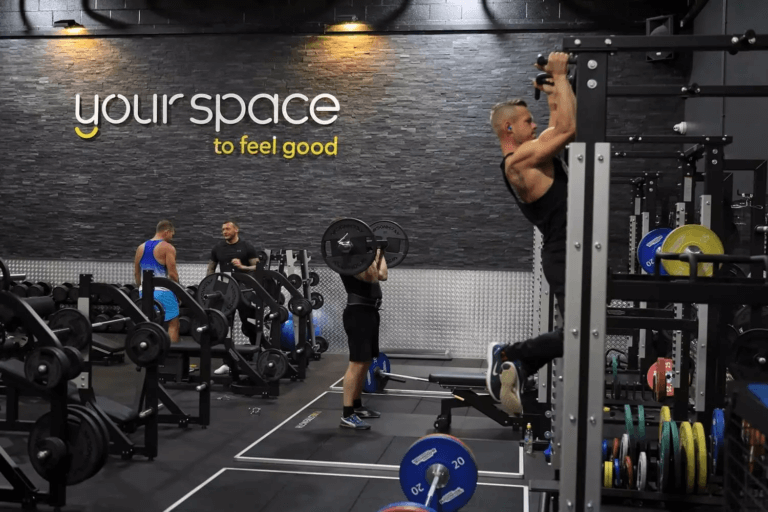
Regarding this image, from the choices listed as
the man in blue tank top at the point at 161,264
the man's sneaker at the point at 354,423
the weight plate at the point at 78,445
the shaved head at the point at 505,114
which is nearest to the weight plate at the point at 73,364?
the weight plate at the point at 78,445

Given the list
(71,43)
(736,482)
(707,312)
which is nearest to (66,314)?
(736,482)

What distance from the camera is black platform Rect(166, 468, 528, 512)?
12.4 ft

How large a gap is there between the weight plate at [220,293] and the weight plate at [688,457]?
3.98 metres

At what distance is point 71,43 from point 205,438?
284 inches

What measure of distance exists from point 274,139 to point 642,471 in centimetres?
713

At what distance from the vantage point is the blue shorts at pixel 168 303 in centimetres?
664

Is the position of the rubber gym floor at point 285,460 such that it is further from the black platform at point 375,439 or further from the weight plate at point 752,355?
the weight plate at point 752,355

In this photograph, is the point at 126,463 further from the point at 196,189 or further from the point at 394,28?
the point at 394,28

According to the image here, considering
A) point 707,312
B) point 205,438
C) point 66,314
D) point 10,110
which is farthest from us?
point 10,110

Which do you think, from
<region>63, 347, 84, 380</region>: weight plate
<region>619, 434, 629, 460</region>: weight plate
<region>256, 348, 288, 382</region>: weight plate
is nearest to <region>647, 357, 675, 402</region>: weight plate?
<region>619, 434, 629, 460</region>: weight plate

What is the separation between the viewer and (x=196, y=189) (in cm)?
998

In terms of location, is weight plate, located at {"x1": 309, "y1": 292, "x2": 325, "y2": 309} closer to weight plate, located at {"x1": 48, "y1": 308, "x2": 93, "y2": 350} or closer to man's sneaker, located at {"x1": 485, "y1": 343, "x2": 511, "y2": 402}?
weight plate, located at {"x1": 48, "y1": 308, "x2": 93, "y2": 350}

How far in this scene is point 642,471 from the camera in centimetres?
379

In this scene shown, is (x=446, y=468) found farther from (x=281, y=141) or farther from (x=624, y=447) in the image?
(x=281, y=141)
